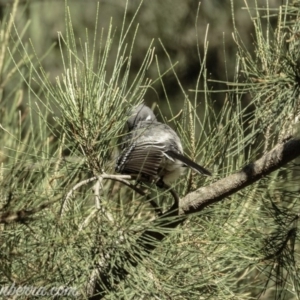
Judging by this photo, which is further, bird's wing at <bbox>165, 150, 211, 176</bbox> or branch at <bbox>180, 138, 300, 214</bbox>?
bird's wing at <bbox>165, 150, 211, 176</bbox>

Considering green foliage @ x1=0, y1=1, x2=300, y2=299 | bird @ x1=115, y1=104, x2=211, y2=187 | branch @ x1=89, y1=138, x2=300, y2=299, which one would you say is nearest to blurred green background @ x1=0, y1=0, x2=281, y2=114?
bird @ x1=115, y1=104, x2=211, y2=187

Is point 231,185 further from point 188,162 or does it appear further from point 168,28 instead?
point 168,28

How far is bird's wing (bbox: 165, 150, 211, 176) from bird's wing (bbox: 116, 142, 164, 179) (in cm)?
2

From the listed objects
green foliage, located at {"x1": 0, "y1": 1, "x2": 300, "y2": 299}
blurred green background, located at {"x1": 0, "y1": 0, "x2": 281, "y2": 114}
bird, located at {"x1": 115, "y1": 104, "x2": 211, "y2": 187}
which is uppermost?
green foliage, located at {"x1": 0, "y1": 1, "x2": 300, "y2": 299}

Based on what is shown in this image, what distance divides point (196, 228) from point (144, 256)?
7.7 inches

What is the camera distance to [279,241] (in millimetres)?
1359

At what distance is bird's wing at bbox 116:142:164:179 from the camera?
4.62 ft

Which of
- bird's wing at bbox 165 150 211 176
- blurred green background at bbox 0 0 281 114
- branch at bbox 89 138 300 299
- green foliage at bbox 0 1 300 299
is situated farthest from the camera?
blurred green background at bbox 0 0 281 114

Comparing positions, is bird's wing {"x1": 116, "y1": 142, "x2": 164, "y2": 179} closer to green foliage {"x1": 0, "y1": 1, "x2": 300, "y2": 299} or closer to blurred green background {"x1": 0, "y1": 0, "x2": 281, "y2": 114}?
green foliage {"x1": 0, "y1": 1, "x2": 300, "y2": 299}

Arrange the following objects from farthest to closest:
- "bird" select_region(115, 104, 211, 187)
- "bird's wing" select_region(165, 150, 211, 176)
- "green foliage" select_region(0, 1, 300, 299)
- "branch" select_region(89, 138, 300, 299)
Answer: "bird" select_region(115, 104, 211, 187), "bird's wing" select_region(165, 150, 211, 176), "branch" select_region(89, 138, 300, 299), "green foliage" select_region(0, 1, 300, 299)

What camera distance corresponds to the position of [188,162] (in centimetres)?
142

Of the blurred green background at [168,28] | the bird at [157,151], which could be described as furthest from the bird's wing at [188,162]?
the blurred green background at [168,28]

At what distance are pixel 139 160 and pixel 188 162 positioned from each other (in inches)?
3.9

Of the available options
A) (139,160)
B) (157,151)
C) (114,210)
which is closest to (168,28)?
(157,151)
